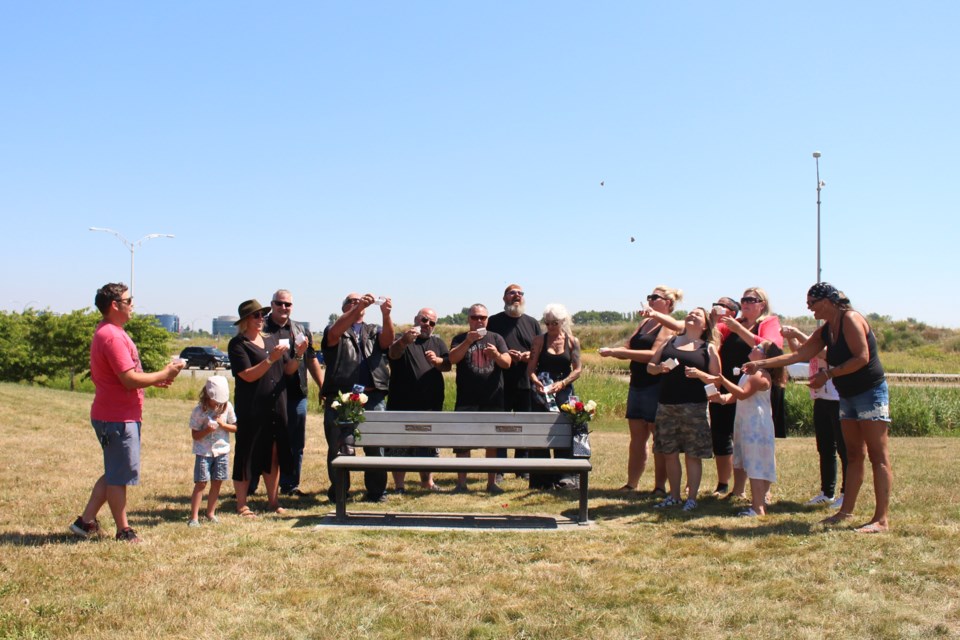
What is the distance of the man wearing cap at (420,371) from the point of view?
7.95m

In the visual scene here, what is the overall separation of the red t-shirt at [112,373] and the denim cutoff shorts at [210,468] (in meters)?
0.79

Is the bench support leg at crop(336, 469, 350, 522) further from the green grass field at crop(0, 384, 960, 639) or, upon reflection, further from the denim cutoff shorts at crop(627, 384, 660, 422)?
the denim cutoff shorts at crop(627, 384, 660, 422)

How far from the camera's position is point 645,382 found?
319 inches

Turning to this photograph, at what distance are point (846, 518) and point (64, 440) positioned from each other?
1014 cm

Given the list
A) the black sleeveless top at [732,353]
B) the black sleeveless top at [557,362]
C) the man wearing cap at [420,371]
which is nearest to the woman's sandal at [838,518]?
the black sleeveless top at [732,353]

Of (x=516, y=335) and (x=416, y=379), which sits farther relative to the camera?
(x=516, y=335)

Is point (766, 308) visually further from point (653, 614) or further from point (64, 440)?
point (64, 440)

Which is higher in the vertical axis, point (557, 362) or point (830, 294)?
point (830, 294)

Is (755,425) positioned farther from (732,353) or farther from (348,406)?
(348,406)

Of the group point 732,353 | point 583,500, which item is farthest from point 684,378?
point 583,500

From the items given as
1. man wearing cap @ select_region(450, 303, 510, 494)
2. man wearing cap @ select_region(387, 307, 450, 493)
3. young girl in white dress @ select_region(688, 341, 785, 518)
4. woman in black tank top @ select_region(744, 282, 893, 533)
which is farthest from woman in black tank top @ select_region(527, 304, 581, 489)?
woman in black tank top @ select_region(744, 282, 893, 533)

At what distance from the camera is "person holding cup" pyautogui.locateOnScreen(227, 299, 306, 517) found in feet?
22.5

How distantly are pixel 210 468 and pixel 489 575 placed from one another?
2.72 m

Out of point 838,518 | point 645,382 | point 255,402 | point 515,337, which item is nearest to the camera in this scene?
point 838,518
